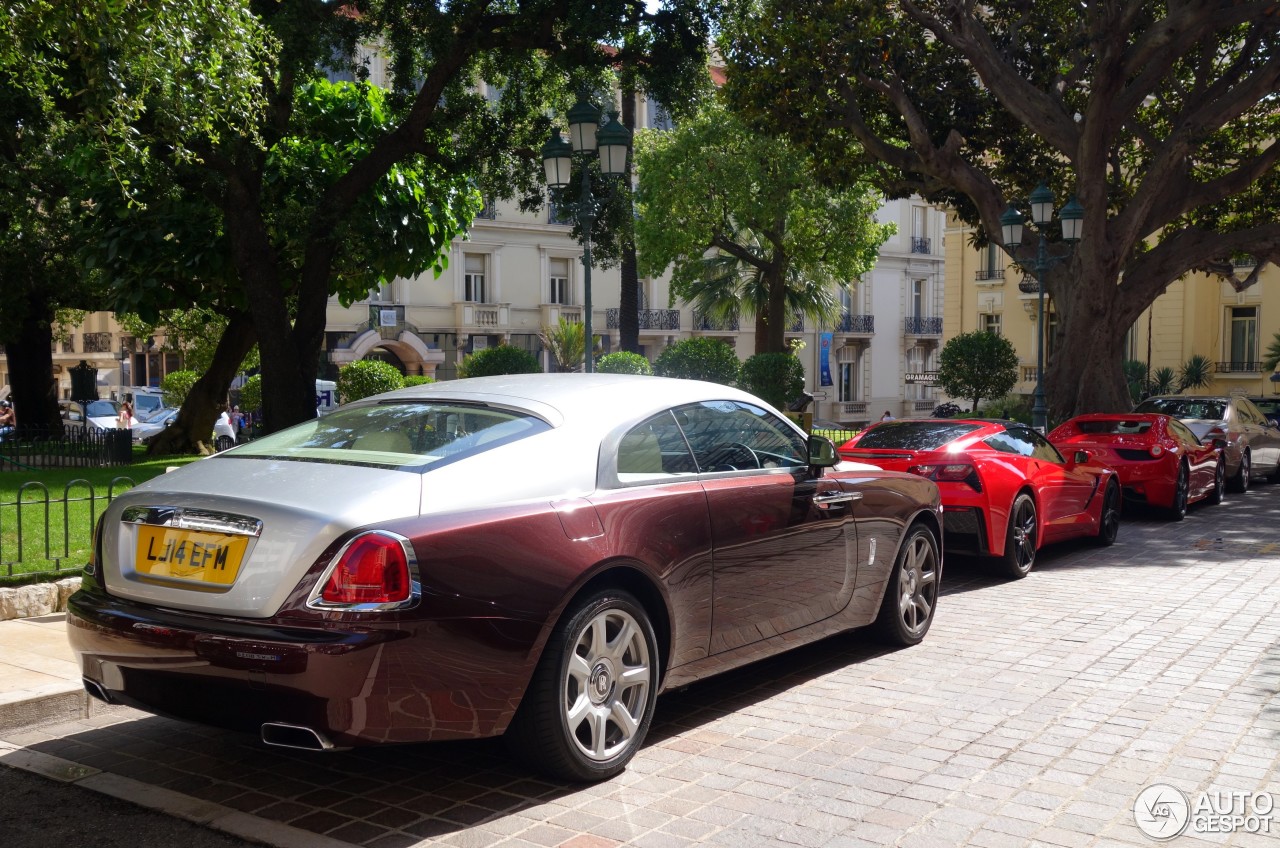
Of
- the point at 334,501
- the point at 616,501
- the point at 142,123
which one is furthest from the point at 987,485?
the point at 142,123

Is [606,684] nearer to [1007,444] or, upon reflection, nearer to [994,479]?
[994,479]

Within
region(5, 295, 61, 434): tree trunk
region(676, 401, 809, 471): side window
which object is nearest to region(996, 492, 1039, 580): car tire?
region(676, 401, 809, 471): side window

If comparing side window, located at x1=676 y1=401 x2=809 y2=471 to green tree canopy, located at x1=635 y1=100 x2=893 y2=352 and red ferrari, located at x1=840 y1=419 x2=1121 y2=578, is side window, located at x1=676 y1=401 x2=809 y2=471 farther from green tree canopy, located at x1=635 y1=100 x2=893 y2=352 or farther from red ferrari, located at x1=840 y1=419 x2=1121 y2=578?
green tree canopy, located at x1=635 y1=100 x2=893 y2=352

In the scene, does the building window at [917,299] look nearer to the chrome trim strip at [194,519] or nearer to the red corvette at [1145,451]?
the red corvette at [1145,451]

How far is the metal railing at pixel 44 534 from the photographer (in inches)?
309

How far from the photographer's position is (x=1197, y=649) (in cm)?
736

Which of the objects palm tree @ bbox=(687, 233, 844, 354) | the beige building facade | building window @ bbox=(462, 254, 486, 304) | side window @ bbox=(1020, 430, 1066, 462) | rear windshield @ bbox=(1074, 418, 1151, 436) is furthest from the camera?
building window @ bbox=(462, 254, 486, 304)

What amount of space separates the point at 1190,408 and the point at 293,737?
57.7 ft

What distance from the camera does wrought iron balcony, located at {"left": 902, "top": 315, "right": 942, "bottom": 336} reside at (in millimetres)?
63656

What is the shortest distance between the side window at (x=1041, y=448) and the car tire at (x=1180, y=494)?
155 inches

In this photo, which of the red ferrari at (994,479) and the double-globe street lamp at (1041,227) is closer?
the red ferrari at (994,479)

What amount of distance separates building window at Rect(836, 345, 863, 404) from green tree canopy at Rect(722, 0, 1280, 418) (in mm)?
37499

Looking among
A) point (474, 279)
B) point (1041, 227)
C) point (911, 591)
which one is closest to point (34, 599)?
point (911, 591)

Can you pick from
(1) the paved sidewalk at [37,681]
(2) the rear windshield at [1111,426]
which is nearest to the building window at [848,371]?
(2) the rear windshield at [1111,426]
